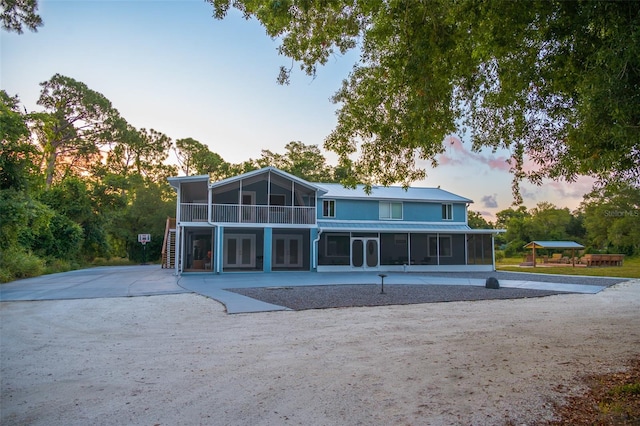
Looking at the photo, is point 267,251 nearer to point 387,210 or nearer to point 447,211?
point 387,210

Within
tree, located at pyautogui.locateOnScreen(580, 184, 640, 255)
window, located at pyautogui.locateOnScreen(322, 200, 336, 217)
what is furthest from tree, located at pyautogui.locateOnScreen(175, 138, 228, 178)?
tree, located at pyautogui.locateOnScreen(580, 184, 640, 255)

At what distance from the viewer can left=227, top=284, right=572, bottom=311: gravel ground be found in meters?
10.9

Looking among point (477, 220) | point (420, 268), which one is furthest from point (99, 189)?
point (477, 220)

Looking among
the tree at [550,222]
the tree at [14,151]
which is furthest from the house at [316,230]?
the tree at [550,222]

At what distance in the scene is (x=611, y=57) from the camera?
12.3ft

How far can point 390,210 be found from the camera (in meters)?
25.7

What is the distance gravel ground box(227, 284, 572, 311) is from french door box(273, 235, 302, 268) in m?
9.41

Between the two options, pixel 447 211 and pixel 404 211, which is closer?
pixel 404 211

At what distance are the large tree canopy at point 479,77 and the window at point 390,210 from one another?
57.9 feet

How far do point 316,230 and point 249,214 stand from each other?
3.85 metres

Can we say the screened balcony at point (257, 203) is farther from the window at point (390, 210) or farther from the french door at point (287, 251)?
the window at point (390, 210)

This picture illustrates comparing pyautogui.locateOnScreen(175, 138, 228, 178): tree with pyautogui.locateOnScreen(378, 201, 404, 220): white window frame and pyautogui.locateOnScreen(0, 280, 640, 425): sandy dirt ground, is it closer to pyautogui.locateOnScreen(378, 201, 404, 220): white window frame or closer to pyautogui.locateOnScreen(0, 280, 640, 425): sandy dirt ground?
pyautogui.locateOnScreen(378, 201, 404, 220): white window frame

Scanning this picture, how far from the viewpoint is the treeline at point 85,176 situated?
12.8 meters

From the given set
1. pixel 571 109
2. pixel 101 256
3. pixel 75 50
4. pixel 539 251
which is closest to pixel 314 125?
pixel 75 50
